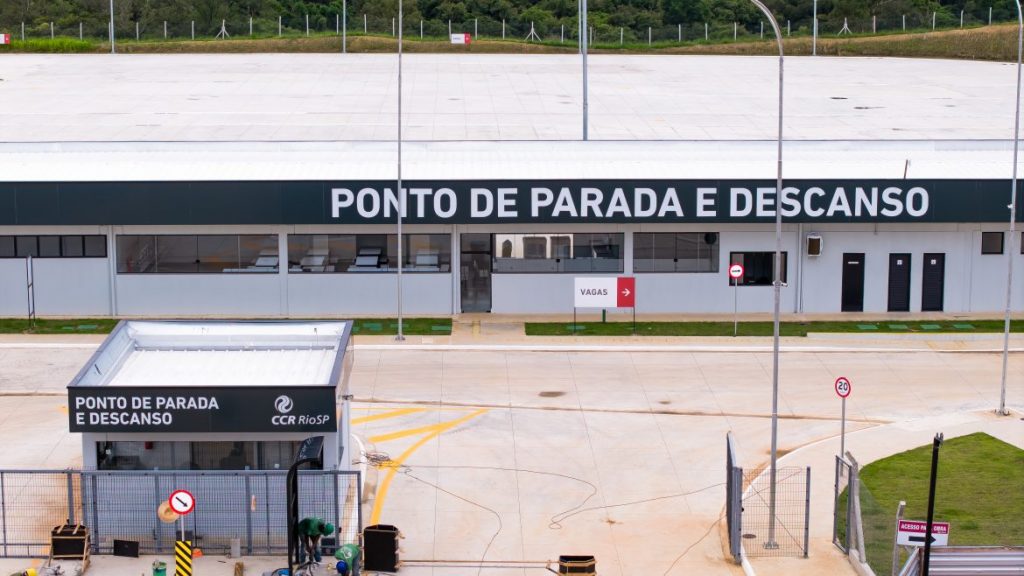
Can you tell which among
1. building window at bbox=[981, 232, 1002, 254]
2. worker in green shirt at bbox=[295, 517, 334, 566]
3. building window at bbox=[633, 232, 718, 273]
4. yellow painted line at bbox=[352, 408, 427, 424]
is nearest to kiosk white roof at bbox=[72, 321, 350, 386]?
worker in green shirt at bbox=[295, 517, 334, 566]

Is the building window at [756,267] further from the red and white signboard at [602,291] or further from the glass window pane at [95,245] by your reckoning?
the glass window pane at [95,245]

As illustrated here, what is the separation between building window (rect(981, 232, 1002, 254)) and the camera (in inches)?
2060

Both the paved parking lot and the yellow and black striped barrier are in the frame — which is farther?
the paved parking lot

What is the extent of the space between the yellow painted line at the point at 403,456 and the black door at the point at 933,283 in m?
19.0

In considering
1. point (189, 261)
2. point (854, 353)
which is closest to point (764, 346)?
point (854, 353)

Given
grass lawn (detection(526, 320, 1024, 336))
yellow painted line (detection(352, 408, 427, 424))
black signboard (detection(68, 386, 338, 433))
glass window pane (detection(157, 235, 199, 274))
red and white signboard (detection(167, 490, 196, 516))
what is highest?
glass window pane (detection(157, 235, 199, 274))

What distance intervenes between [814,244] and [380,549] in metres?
26.8

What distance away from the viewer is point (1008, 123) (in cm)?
6300

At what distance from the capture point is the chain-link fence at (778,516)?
29.8 meters

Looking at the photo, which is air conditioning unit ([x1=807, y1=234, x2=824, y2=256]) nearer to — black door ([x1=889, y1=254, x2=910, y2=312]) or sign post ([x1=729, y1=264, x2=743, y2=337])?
sign post ([x1=729, y1=264, x2=743, y2=337])

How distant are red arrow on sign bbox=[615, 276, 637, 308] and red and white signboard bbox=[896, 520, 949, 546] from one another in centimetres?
2353

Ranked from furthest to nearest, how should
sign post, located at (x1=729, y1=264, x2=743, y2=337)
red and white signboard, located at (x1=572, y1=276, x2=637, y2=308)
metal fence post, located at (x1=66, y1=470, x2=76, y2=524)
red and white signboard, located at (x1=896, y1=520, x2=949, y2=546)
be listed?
red and white signboard, located at (x1=572, y1=276, x2=637, y2=308) → sign post, located at (x1=729, y1=264, x2=743, y2=337) → metal fence post, located at (x1=66, y1=470, x2=76, y2=524) → red and white signboard, located at (x1=896, y1=520, x2=949, y2=546)

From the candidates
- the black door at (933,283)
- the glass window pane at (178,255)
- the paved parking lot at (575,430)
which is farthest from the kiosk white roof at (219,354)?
the black door at (933,283)

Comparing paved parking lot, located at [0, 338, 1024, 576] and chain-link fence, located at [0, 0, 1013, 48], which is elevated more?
chain-link fence, located at [0, 0, 1013, 48]
